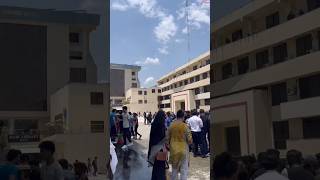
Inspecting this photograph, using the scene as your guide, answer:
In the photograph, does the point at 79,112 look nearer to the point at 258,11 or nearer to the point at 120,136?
the point at 120,136

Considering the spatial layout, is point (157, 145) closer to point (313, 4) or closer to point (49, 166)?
point (49, 166)

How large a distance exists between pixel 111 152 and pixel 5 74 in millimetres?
7831

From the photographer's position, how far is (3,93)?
17.0 metres

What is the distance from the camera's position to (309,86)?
20.5m

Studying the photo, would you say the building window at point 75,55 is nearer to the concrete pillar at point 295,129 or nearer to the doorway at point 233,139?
the doorway at point 233,139

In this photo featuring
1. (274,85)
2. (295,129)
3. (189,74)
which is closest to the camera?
(295,129)

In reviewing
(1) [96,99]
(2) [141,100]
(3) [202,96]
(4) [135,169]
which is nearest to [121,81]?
(2) [141,100]

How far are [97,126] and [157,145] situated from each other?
597cm

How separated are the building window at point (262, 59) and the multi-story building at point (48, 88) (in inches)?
297

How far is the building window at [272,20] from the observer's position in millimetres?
23337

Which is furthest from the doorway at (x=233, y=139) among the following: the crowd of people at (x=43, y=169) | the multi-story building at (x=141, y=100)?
the multi-story building at (x=141, y=100)

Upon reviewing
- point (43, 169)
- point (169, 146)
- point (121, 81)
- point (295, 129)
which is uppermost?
point (121, 81)

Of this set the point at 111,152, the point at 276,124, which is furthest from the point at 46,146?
the point at 276,124

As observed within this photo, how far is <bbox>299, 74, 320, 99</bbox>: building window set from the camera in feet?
65.5
